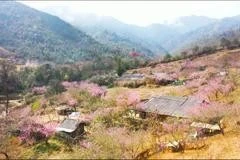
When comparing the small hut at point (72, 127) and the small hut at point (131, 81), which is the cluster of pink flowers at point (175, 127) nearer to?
the small hut at point (72, 127)

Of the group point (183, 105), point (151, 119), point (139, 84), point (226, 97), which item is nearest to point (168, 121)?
point (151, 119)

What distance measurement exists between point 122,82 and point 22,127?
55.9 metres

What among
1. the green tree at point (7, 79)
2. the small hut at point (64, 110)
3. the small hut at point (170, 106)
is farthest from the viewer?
the green tree at point (7, 79)

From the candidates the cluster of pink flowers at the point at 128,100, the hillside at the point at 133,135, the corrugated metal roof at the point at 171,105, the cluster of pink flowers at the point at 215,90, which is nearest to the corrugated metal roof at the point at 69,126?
the hillside at the point at 133,135

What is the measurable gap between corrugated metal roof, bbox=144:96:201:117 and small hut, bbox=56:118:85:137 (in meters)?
10.3

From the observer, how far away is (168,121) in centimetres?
4678

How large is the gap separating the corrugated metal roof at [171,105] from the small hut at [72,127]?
405 inches

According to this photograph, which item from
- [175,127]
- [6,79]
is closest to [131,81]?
[6,79]

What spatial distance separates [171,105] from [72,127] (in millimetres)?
15016

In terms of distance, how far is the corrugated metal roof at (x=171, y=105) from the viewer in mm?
51250

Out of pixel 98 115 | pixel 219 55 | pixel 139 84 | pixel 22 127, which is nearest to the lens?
pixel 22 127

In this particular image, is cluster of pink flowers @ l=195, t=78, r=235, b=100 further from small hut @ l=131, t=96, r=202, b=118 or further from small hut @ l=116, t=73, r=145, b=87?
small hut @ l=116, t=73, r=145, b=87

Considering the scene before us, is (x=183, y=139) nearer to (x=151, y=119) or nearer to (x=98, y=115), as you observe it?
(x=151, y=119)

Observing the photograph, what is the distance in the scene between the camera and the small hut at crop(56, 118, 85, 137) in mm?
45312
